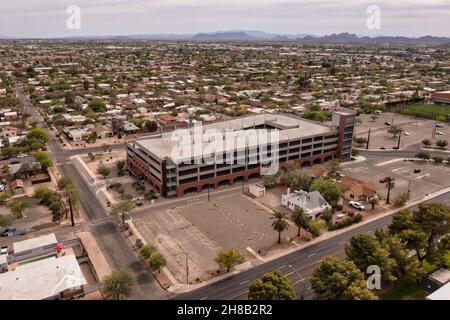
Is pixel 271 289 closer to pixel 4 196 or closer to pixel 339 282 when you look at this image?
pixel 339 282

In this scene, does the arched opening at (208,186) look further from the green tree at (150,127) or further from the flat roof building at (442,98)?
the flat roof building at (442,98)

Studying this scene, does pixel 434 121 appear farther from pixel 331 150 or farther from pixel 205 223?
pixel 205 223

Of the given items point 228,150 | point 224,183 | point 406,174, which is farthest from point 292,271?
point 406,174

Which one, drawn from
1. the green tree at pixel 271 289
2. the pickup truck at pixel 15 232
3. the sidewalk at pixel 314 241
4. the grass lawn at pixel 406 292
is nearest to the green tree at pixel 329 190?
the sidewalk at pixel 314 241

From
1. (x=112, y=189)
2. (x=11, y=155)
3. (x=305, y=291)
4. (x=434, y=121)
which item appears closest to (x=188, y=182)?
(x=112, y=189)
